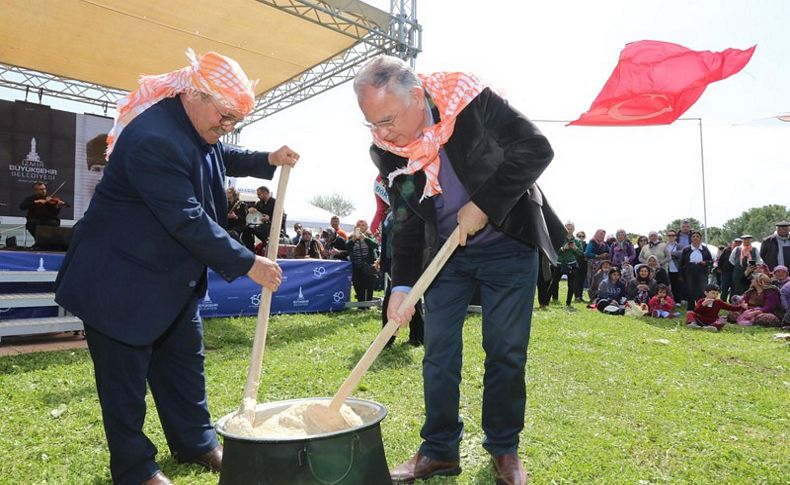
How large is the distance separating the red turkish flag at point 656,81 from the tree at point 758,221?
9177cm

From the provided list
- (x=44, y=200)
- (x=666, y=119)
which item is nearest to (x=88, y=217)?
(x=666, y=119)

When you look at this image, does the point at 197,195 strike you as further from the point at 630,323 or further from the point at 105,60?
the point at 105,60

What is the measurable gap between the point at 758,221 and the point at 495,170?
104m

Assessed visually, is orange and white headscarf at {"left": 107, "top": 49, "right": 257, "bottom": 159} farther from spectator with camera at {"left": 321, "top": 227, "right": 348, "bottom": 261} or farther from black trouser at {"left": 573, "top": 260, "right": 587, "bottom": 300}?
black trouser at {"left": 573, "top": 260, "right": 587, "bottom": 300}

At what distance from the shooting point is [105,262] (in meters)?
2.16

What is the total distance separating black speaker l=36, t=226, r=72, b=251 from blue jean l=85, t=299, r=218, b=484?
5.78 m

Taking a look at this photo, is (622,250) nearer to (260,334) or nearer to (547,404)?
(547,404)

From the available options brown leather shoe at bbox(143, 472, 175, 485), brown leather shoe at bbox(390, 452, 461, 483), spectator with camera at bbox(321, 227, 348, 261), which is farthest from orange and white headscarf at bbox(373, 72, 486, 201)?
spectator with camera at bbox(321, 227, 348, 261)

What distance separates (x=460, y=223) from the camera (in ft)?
7.06

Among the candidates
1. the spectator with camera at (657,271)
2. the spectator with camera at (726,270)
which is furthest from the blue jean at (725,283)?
the spectator with camera at (657,271)

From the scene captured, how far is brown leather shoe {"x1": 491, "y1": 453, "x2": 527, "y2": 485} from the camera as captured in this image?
2.35 meters

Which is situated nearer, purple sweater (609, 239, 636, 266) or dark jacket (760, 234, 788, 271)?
dark jacket (760, 234, 788, 271)

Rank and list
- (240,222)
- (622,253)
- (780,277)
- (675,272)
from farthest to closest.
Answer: (622,253)
(675,272)
(780,277)
(240,222)

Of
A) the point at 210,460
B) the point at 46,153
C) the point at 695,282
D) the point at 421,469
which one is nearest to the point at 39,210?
the point at 46,153
